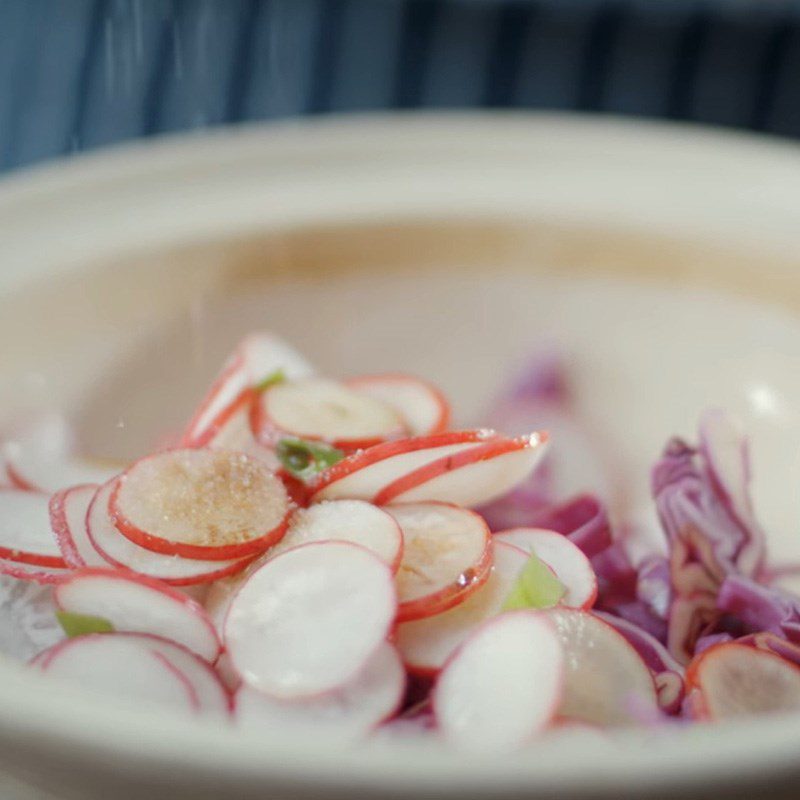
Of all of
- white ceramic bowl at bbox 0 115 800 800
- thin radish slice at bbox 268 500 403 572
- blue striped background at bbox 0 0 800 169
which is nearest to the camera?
thin radish slice at bbox 268 500 403 572

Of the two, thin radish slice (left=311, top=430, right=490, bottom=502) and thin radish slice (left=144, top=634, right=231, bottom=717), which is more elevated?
thin radish slice (left=311, top=430, right=490, bottom=502)

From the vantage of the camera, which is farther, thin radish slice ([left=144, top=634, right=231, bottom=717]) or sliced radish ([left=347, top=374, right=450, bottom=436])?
sliced radish ([left=347, top=374, right=450, bottom=436])

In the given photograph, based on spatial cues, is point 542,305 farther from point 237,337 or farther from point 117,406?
point 117,406

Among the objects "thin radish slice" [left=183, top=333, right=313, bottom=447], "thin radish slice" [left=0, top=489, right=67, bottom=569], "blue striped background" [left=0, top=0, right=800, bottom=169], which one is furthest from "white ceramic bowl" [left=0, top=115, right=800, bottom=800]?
"blue striped background" [left=0, top=0, right=800, bottom=169]

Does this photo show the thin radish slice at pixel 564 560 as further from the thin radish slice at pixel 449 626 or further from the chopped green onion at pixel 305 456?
the chopped green onion at pixel 305 456

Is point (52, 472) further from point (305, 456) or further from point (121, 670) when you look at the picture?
point (121, 670)

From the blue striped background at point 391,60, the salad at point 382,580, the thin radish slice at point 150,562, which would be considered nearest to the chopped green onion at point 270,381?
the salad at point 382,580

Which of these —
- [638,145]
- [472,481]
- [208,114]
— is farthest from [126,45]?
[472,481]

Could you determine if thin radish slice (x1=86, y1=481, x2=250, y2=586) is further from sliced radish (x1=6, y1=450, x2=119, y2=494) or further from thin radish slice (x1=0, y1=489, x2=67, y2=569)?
sliced radish (x1=6, y1=450, x2=119, y2=494)
